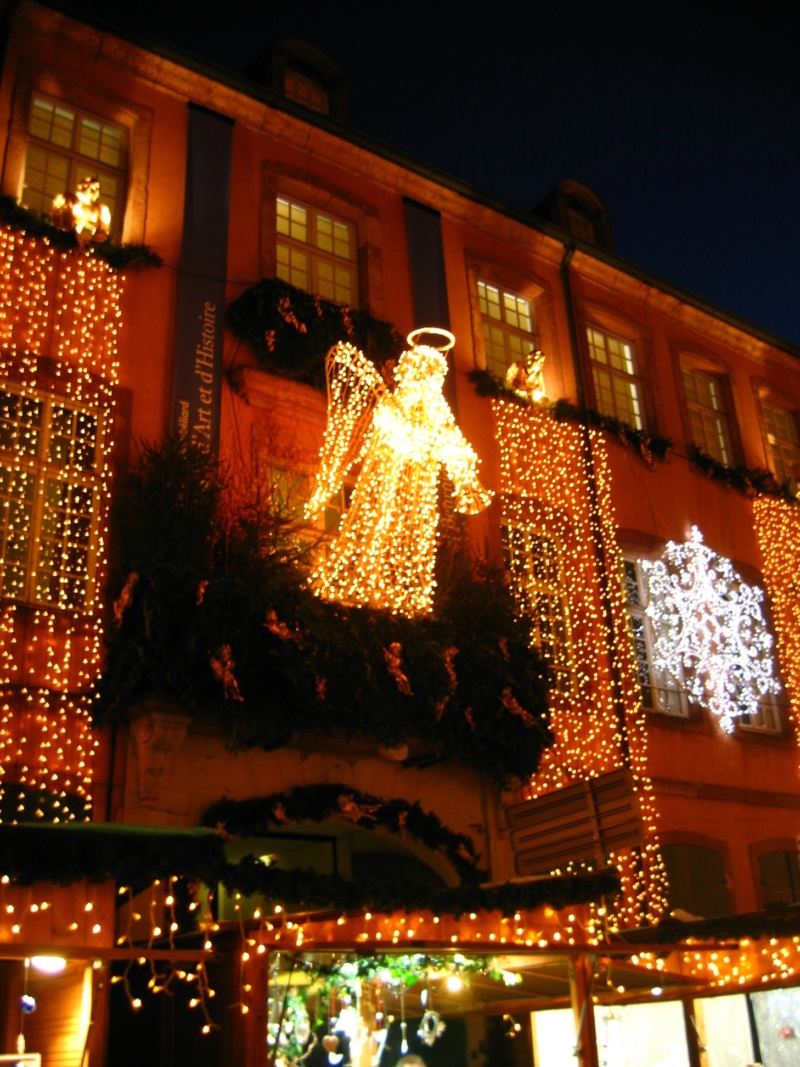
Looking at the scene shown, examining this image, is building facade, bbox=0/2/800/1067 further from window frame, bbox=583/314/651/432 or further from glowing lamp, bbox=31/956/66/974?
glowing lamp, bbox=31/956/66/974

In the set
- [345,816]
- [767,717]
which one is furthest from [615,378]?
[345,816]

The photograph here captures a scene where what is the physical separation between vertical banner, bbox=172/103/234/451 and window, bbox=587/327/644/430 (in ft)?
16.9

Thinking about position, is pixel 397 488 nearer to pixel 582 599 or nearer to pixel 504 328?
pixel 582 599

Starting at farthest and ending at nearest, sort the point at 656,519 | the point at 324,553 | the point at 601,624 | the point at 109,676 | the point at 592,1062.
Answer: the point at 656,519, the point at 601,624, the point at 324,553, the point at 109,676, the point at 592,1062

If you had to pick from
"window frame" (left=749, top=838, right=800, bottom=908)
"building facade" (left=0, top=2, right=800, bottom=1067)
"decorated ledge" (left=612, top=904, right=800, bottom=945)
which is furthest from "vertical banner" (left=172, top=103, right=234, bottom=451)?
"window frame" (left=749, top=838, right=800, bottom=908)

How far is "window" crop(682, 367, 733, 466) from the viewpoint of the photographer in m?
15.5

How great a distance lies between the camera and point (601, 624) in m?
12.6

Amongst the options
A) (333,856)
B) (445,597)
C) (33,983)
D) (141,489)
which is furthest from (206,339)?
(33,983)

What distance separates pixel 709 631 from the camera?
13.6 m

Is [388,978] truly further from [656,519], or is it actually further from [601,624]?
[656,519]

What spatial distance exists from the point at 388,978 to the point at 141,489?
14.0 feet

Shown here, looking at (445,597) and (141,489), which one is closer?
(141,489)

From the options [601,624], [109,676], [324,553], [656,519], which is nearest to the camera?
[109,676]

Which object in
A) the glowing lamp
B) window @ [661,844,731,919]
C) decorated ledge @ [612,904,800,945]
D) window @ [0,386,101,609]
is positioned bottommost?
the glowing lamp
